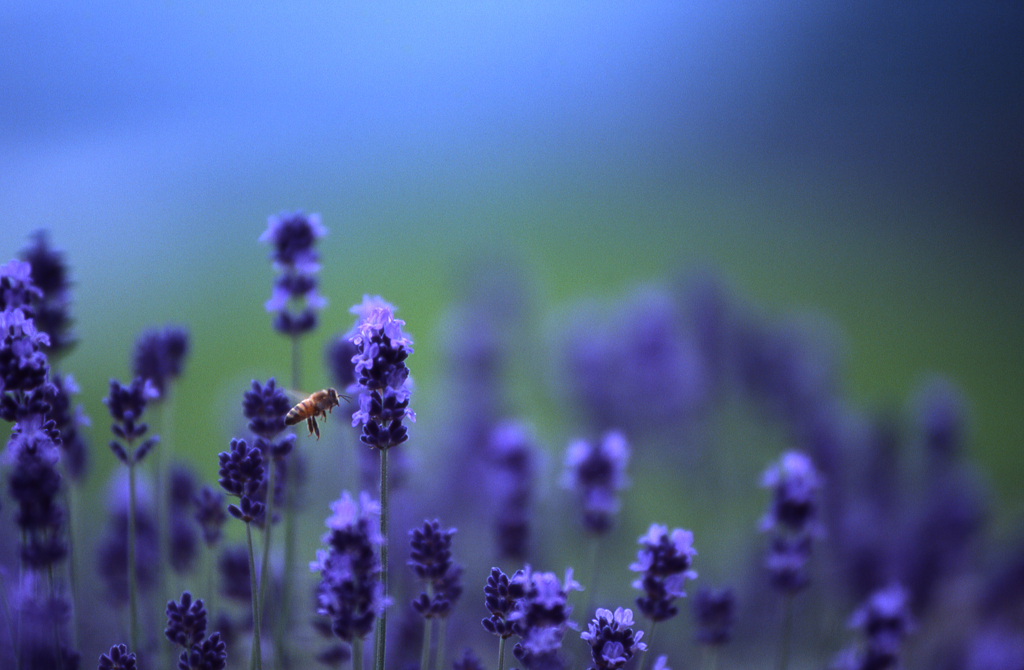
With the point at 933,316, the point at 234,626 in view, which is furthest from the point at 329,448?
the point at 933,316

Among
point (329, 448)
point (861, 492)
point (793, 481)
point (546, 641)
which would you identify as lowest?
point (546, 641)

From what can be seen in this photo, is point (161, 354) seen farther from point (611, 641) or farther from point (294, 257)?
point (611, 641)

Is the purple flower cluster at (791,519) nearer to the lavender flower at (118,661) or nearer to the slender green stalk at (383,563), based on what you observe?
the slender green stalk at (383,563)

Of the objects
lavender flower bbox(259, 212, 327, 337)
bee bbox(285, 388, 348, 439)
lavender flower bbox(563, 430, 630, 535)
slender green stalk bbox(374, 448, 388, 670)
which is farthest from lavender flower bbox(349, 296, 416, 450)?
lavender flower bbox(563, 430, 630, 535)

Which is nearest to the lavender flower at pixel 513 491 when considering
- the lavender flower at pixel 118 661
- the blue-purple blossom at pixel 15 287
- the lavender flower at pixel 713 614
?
the lavender flower at pixel 713 614

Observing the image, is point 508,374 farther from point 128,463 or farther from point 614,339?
point 128,463

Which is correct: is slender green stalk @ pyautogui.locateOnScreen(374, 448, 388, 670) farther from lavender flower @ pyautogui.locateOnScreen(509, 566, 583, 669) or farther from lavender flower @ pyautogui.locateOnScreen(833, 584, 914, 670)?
lavender flower @ pyautogui.locateOnScreen(833, 584, 914, 670)

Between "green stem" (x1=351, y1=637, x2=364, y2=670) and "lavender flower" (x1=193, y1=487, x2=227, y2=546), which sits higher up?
"lavender flower" (x1=193, y1=487, x2=227, y2=546)
